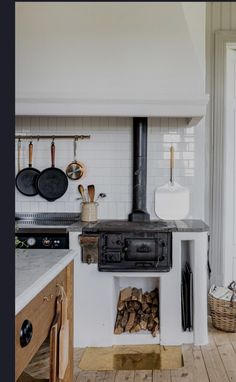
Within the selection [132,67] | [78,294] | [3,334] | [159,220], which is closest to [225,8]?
[132,67]

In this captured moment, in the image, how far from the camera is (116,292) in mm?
3332

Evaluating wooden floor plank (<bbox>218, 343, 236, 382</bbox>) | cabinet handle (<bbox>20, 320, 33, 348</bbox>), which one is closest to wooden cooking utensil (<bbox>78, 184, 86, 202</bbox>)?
wooden floor plank (<bbox>218, 343, 236, 382</bbox>)

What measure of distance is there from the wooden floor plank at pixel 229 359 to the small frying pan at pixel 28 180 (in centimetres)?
200

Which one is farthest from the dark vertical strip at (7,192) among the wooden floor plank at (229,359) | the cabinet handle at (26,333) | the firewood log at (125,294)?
the firewood log at (125,294)

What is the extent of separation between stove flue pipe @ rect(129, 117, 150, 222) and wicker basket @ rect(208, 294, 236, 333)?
0.90 m

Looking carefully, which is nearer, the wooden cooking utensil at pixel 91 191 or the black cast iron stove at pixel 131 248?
the black cast iron stove at pixel 131 248

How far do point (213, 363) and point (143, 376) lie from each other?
1.65ft

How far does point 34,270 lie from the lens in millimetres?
1520

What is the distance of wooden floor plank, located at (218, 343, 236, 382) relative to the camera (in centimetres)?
254

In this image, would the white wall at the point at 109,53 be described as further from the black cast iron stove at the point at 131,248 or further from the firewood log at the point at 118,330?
the firewood log at the point at 118,330

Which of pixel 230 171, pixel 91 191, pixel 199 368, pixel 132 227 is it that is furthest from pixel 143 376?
pixel 230 171

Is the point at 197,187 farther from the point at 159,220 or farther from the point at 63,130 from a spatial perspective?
the point at 63,130

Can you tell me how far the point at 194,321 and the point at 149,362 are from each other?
49 centimetres

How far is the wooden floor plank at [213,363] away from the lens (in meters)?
2.51
